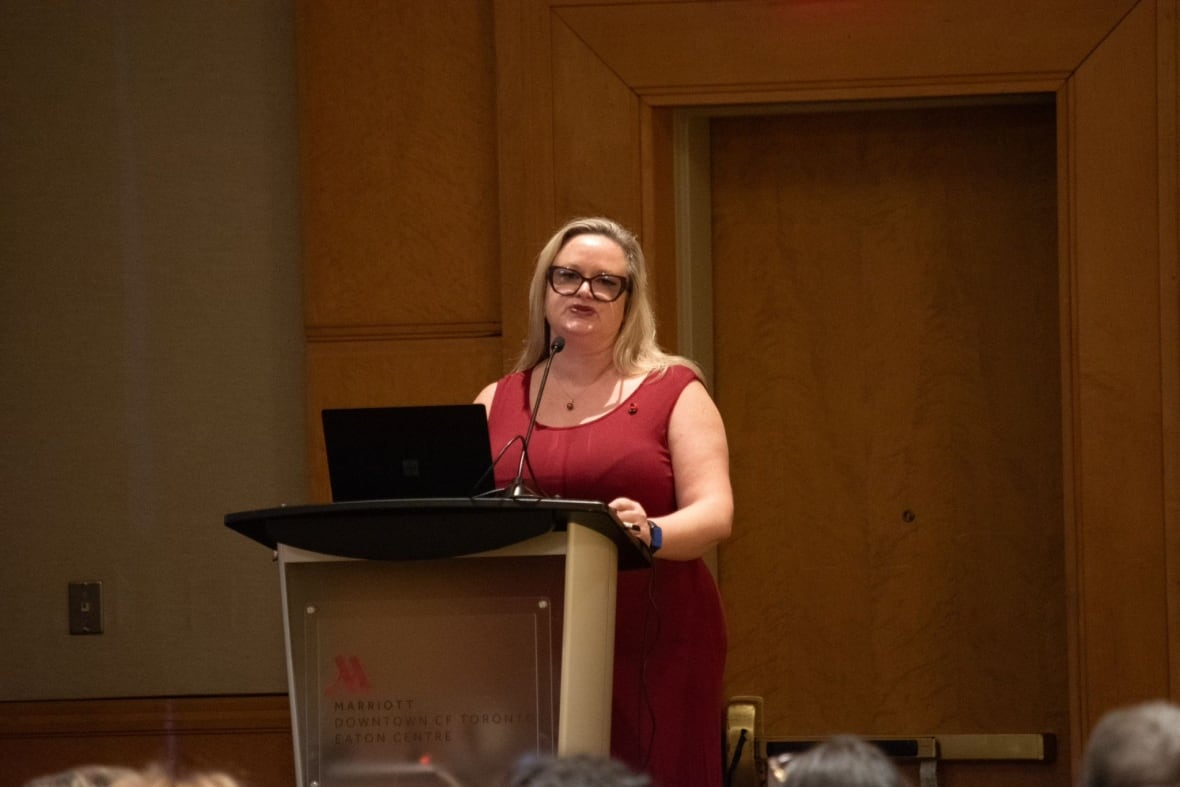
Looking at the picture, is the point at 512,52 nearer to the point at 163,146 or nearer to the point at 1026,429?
the point at 163,146

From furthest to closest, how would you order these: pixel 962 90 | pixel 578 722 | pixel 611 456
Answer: pixel 962 90 → pixel 611 456 → pixel 578 722

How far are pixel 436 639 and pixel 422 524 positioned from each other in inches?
6.8

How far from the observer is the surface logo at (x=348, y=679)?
2223mm

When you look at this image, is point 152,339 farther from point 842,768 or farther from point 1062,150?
point 842,768

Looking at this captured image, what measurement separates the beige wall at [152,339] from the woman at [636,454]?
4.81ft

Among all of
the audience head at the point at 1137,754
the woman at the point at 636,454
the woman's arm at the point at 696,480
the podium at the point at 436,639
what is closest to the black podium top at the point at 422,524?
the podium at the point at 436,639

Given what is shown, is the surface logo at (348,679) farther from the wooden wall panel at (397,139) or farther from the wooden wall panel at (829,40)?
the wooden wall panel at (829,40)

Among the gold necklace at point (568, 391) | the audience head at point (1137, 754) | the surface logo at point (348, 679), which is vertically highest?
the gold necklace at point (568, 391)

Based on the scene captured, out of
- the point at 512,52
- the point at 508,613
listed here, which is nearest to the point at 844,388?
the point at 512,52

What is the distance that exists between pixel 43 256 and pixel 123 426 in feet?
1.60

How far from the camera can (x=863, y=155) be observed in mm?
4176

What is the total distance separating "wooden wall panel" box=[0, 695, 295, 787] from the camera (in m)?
4.05

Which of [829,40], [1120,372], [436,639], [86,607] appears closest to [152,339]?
[86,607]

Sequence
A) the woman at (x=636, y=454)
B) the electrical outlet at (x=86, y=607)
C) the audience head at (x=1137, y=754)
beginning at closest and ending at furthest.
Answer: the audience head at (x=1137, y=754) < the woman at (x=636, y=454) < the electrical outlet at (x=86, y=607)
